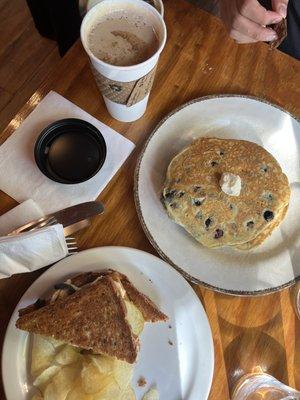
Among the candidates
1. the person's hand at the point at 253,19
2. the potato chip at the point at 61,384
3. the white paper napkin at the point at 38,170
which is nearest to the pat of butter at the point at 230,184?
the white paper napkin at the point at 38,170

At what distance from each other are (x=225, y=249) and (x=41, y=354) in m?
0.41

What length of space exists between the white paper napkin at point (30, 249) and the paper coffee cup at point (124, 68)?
29 centimetres

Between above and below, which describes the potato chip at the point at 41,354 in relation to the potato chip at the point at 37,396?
above

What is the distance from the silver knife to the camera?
85cm

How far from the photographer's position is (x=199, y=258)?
0.85 meters

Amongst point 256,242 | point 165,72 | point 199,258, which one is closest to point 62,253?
point 199,258

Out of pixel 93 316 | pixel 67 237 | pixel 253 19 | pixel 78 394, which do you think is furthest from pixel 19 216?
pixel 253 19

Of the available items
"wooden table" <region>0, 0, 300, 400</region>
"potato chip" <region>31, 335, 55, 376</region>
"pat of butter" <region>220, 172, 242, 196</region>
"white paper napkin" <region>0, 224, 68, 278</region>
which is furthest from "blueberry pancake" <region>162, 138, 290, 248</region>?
"potato chip" <region>31, 335, 55, 376</region>

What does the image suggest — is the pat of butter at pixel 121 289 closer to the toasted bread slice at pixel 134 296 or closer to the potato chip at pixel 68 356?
the toasted bread slice at pixel 134 296

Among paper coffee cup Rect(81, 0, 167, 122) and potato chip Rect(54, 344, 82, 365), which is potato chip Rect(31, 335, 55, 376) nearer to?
potato chip Rect(54, 344, 82, 365)

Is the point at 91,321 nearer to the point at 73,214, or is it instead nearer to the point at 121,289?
the point at 121,289

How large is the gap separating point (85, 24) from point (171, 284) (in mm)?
529

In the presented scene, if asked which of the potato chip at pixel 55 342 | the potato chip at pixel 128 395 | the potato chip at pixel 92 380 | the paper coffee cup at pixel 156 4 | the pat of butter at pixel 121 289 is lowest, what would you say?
the potato chip at pixel 128 395

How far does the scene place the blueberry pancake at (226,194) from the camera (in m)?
0.84
